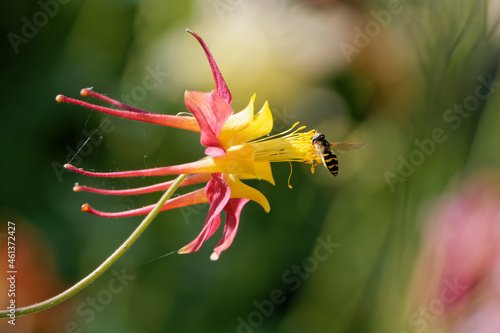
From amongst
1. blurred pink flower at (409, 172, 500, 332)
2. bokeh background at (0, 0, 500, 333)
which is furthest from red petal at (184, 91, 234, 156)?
bokeh background at (0, 0, 500, 333)

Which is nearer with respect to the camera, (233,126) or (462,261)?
(233,126)

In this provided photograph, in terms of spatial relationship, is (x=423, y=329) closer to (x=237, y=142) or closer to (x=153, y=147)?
(x=237, y=142)

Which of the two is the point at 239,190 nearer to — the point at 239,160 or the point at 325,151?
the point at 239,160

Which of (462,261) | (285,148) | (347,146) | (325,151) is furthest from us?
(462,261)

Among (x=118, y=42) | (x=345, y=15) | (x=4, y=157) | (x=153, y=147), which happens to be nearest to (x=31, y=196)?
(x=4, y=157)

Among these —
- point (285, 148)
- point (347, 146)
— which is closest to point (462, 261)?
point (347, 146)

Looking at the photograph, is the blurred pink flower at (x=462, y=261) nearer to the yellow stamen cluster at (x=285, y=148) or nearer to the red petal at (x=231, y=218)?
the yellow stamen cluster at (x=285, y=148)
